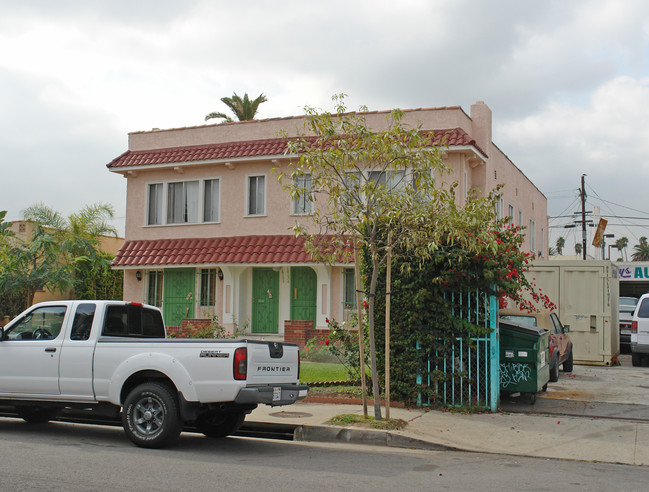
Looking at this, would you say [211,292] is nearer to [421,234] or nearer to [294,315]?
[294,315]

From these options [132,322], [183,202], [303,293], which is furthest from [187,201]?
[132,322]

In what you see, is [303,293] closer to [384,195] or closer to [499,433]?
[384,195]

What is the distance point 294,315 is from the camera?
21.2 metres

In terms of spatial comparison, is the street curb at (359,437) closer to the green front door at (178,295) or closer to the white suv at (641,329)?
the white suv at (641,329)

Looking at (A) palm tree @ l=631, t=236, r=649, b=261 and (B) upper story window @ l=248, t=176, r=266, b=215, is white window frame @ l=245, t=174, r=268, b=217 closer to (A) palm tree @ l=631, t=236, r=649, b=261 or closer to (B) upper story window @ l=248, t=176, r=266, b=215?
(B) upper story window @ l=248, t=176, r=266, b=215

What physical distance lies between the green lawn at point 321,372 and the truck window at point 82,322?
5895 millimetres

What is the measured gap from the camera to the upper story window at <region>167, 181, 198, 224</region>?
74.4 feet

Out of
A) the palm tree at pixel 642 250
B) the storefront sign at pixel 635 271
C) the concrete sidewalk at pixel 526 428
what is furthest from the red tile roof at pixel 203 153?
the palm tree at pixel 642 250

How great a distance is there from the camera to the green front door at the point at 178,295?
22.4 meters

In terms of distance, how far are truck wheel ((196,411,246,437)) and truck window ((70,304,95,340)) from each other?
6.33 ft

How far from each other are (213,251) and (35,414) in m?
11.1

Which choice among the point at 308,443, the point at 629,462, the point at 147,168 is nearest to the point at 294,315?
the point at 147,168

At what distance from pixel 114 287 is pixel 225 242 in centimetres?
883

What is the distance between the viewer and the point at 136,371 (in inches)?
340
